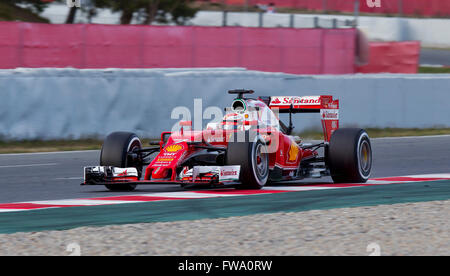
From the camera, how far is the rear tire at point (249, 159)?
980cm

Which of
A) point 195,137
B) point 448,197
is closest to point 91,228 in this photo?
point 195,137

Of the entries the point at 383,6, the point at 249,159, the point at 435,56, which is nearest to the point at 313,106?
the point at 249,159

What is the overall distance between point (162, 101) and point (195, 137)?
288 inches

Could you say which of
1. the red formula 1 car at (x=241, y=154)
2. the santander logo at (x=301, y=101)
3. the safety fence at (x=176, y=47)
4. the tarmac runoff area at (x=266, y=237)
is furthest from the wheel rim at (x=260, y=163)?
the safety fence at (x=176, y=47)

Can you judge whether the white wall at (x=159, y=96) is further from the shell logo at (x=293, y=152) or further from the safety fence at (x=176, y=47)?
the shell logo at (x=293, y=152)

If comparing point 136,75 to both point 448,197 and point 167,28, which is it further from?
point 448,197

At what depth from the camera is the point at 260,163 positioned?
33.9ft

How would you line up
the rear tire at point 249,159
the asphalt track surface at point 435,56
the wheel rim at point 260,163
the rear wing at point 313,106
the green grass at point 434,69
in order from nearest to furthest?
the rear tire at point 249,159 < the wheel rim at point 260,163 < the rear wing at point 313,106 < the green grass at point 434,69 < the asphalt track surface at point 435,56

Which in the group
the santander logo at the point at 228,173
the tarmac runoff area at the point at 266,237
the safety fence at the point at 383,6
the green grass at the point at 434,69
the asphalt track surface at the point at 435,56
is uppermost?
the safety fence at the point at 383,6

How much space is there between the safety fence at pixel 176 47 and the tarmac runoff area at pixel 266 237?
11824mm

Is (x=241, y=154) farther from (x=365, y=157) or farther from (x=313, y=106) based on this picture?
(x=365, y=157)

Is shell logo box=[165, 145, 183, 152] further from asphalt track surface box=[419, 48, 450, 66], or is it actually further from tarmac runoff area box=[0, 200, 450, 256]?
asphalt track surface box=[419, 48, 450, 66]

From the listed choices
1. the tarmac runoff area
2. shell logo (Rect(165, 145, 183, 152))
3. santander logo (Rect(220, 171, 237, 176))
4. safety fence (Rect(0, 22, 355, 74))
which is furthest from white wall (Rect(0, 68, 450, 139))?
the tarmac runoff area

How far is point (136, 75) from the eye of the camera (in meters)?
17.4
